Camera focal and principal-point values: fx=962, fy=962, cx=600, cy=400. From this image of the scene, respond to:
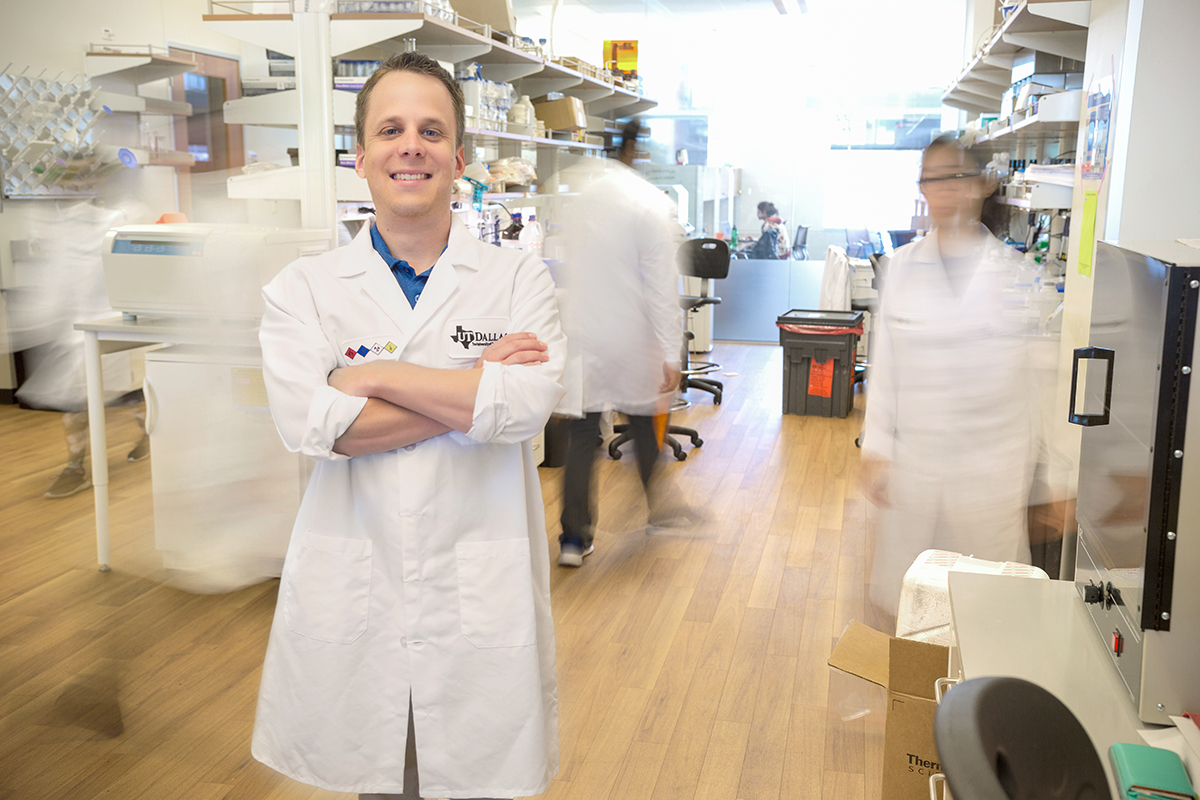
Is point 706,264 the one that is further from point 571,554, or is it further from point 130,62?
point 130,62

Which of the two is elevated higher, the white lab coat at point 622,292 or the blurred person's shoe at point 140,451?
the white lab coat at point 622,292

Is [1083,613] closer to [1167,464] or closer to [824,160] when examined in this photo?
[1167,464]

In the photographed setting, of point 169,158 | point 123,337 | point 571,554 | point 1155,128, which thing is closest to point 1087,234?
point 1155,128

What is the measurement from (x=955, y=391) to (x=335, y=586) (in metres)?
1.60

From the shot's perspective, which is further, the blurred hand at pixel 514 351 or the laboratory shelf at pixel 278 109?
the laboratory shelf at pixel 278 109

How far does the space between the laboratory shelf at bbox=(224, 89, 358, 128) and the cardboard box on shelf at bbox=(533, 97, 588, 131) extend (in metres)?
2.87

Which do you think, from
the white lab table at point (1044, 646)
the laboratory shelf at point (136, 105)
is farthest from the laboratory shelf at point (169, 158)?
the white lab table at point (1044, 646)

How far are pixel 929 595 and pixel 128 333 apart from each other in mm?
2660

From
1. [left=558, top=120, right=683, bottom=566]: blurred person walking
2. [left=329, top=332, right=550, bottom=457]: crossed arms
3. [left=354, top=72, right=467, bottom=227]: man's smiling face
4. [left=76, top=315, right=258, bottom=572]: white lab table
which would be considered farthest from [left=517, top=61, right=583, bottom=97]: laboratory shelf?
[left=329, top=332, right=550, bottom=457]: crossed arms

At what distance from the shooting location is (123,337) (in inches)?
128

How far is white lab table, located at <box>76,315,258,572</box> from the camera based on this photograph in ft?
10.5

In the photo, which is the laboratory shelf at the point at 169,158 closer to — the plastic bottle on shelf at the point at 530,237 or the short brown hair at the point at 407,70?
the plastic bottle on shelf at the point at 530,237

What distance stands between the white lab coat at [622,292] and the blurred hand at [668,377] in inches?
0.7

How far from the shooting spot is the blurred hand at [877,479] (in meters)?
2.48
